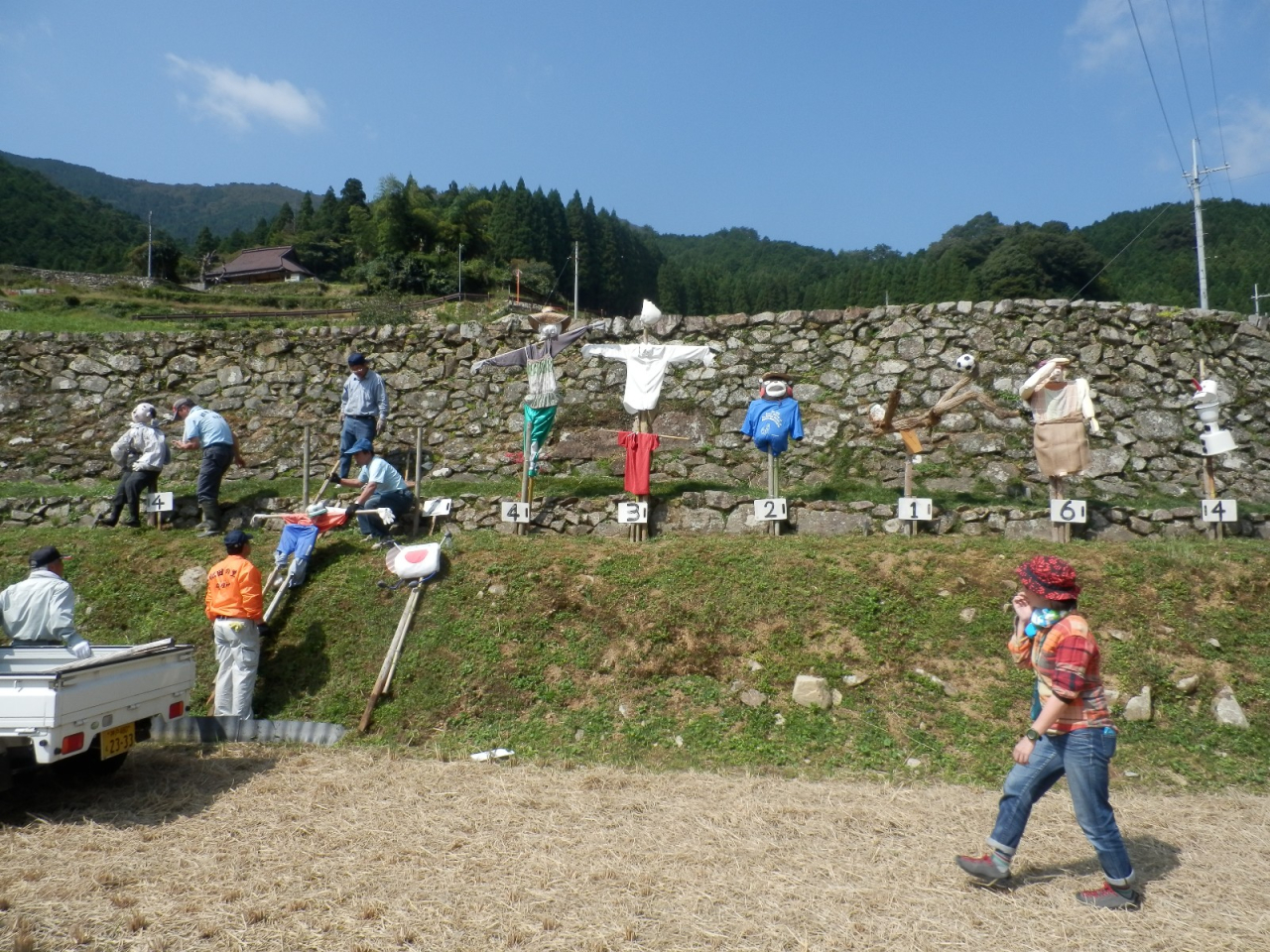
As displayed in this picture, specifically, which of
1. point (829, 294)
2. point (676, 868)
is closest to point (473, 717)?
point (676, 868)

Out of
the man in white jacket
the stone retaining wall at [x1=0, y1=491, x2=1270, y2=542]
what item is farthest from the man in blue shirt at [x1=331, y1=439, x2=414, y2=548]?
Answer: the man in white jacket

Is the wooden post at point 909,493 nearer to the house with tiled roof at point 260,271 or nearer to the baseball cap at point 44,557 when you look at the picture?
the baseball cap at point 44,557

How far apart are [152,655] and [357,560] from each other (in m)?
2.95

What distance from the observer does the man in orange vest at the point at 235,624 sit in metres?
6.62

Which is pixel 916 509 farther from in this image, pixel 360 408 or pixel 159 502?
pixel 159 502

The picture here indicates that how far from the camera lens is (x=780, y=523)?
9.14 meters

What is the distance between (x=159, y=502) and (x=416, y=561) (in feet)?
12.9

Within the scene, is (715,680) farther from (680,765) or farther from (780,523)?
(780,523)

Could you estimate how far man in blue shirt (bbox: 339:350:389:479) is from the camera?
10.0 m

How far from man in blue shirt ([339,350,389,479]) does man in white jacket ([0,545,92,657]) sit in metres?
4.30

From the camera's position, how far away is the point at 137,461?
981cm

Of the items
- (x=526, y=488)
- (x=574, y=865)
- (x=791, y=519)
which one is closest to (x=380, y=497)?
(x=526, y=488)

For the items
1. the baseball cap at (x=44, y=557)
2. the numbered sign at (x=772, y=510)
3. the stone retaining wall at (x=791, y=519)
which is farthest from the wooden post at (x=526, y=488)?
the baseball cap at (x=44, y=557)

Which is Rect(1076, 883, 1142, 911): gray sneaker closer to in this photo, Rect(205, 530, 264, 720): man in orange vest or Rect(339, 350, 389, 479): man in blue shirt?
Rect(205, 530, 264, 720): man in orange vest
